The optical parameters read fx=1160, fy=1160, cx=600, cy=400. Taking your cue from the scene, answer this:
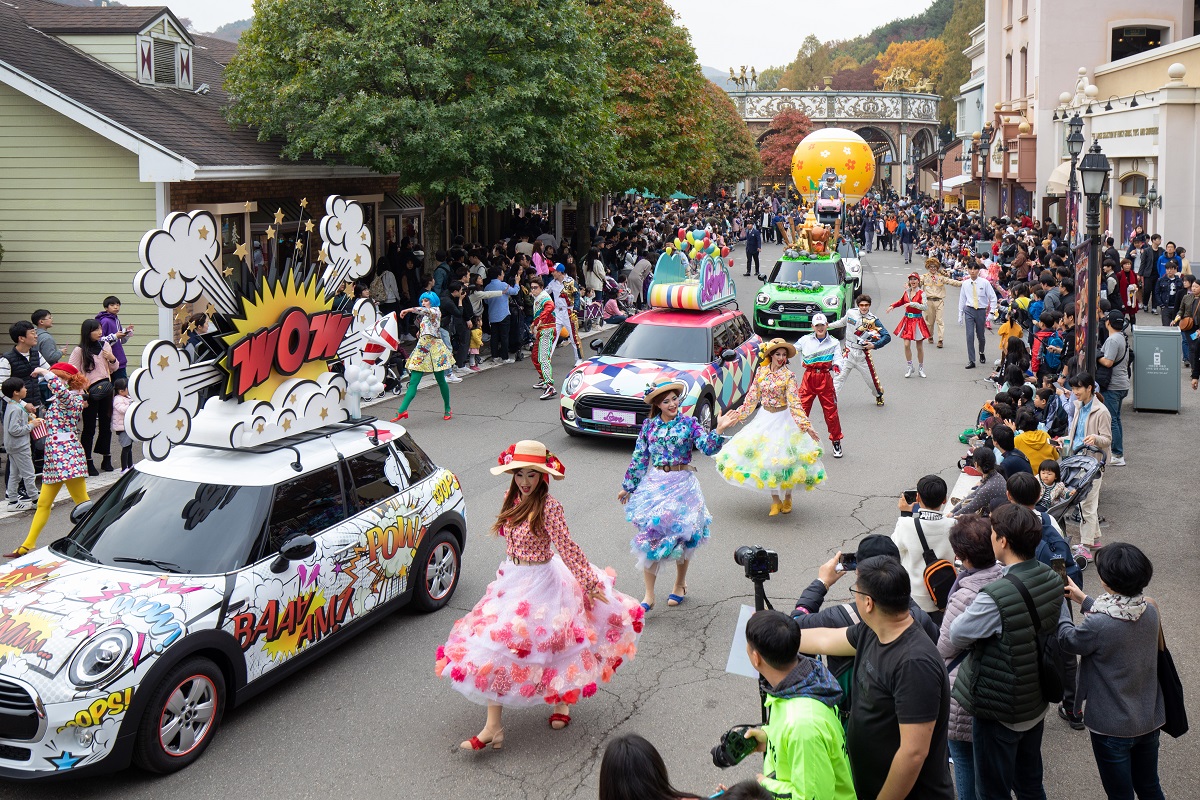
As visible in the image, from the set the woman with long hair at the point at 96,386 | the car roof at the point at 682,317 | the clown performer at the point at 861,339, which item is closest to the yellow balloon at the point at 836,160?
the clown performer at the point at 861,339

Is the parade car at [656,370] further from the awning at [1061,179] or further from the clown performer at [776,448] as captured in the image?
the awning at [1061,179]

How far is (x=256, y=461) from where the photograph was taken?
7.58 meters

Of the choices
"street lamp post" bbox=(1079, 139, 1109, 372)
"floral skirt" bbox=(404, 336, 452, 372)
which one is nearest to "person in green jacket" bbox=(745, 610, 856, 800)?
"street lamp post" bbox=(1079, 139, 1109, 372)

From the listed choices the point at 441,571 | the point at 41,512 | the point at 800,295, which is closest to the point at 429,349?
the point at 41,512

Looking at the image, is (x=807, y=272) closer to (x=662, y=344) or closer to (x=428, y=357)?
(x=662, y=344)

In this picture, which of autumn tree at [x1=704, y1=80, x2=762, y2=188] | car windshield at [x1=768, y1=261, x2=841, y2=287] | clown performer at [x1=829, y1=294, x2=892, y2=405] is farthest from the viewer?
autumn tree at [x1=704, y1=80, x2=762, y2=188]

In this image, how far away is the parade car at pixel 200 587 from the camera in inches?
231

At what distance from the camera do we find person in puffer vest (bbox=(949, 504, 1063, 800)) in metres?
5.09

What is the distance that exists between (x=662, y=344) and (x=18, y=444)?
7.58 metres

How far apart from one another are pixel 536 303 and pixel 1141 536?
31.0 ft

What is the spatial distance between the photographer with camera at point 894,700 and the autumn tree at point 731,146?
51173mm

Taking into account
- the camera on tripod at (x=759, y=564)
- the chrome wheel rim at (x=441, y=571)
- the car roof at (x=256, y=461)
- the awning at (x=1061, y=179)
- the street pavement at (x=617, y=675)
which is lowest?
the street pavement at (x=617, y=675)

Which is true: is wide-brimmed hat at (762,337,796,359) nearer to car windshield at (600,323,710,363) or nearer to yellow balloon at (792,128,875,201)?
car windshield at (600,323,710,363)

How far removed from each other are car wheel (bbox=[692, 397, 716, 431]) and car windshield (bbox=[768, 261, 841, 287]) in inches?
402
